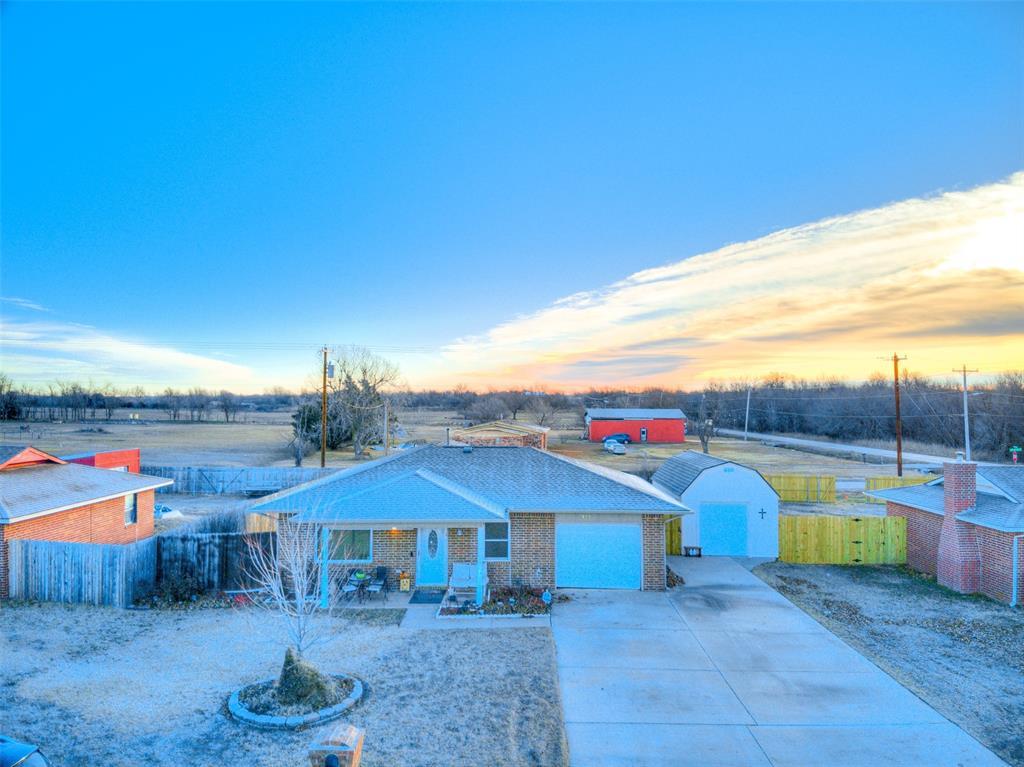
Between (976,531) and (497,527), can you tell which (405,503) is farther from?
(976,531)

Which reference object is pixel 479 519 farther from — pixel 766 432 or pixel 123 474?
pixel 766 432

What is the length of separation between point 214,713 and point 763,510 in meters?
18.3

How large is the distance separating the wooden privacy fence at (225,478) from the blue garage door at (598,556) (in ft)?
78.8

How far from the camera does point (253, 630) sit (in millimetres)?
13961

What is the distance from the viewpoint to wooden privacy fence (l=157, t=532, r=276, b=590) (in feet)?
56.0

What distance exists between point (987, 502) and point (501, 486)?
49.1ft

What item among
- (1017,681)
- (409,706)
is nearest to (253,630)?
(409,706)

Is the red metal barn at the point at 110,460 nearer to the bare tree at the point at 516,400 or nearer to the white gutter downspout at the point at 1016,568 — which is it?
the white gutter downspout at the point at 1016,568

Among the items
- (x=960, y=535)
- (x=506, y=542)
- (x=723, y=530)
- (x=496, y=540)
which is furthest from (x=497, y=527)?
(x=960, y=535)

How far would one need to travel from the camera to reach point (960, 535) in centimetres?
1802

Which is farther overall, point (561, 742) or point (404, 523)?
point (404, 523)

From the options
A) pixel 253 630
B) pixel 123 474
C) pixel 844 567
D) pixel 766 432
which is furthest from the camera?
pixel 766 432

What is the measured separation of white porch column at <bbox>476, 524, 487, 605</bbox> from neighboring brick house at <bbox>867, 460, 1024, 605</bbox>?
47.3 ft

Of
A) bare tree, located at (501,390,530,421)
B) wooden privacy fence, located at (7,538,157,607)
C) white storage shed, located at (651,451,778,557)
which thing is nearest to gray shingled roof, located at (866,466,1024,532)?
white storage shed, located at (651,451,778,557)
